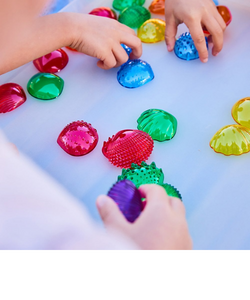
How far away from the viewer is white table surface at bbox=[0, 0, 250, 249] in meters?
0.55

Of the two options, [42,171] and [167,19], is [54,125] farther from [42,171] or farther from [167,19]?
[167,19]

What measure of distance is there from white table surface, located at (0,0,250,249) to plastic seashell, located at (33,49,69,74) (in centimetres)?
2

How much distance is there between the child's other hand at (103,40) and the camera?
2.42ft

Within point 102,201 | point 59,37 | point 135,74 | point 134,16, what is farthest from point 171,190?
point 134,16

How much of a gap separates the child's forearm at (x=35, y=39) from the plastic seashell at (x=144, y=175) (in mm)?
333

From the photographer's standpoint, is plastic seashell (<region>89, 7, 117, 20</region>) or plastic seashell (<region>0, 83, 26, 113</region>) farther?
plastic seashell (<region>89, 7, 117, 20</region>)

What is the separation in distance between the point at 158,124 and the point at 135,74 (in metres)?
0.15

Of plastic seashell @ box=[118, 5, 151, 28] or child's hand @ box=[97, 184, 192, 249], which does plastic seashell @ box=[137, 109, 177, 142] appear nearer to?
child's hand @ box=[97, 184, 192, 249]

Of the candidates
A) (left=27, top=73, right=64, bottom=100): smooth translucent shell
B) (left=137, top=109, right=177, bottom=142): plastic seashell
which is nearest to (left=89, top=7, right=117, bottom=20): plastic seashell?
(left=27, top=73, right=64, bottom=100): smooth translucent shell

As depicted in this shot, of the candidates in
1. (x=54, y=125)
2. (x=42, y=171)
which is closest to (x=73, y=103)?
(x=54, y=125)

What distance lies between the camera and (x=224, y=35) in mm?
815
